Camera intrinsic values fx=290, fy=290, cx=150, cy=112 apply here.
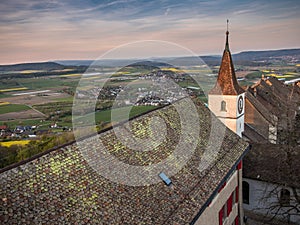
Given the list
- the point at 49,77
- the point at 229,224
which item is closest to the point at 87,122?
the point at 229,224

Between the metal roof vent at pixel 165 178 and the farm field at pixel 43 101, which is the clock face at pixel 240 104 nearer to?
the farm field at pixel 43 101

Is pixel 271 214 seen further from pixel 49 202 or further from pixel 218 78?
pixel 49 202

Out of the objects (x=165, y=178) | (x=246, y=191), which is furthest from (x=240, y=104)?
(x=165, y=178)

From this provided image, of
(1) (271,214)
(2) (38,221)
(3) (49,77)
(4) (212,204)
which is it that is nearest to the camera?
(2) (38,221)

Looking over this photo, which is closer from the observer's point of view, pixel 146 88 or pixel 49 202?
pixel 49 202

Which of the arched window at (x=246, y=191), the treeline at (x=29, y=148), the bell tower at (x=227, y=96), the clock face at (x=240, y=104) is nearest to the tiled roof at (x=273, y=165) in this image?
the arched window at (x=246, y=191)

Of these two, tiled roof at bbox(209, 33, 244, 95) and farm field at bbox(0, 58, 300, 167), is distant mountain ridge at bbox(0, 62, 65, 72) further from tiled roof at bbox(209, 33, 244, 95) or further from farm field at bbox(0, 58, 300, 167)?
tiled roof at bbox(209, 33, 244, 95)

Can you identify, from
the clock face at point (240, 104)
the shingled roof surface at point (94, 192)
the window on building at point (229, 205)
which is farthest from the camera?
the clock face at point (240, 104)
